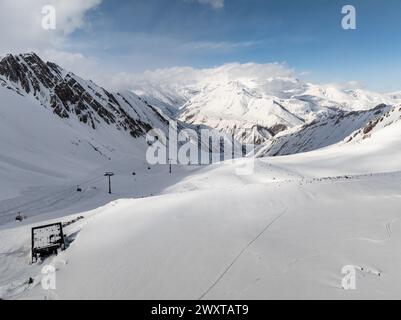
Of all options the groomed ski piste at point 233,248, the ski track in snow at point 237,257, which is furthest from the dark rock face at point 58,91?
the ski track in snow at point 237,257

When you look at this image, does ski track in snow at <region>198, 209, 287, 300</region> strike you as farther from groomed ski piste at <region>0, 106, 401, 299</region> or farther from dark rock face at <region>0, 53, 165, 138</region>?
dark rock face at <region>0, 53, 165, 138</region>

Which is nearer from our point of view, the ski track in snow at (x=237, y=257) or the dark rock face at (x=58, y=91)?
the ski track in snow at (x=237, y=257)

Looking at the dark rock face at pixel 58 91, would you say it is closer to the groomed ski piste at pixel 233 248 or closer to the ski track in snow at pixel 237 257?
the groomed ski piste at pixel 233 248

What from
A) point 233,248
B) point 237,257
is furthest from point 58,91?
point 237,257

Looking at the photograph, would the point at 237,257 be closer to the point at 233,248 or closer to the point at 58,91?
the point at 233,248

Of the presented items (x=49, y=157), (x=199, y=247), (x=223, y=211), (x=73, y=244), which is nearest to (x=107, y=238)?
(x=73, y=244)

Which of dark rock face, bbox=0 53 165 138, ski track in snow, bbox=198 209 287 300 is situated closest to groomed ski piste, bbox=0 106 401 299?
ski track in snow, bbox=198 209 287 300
